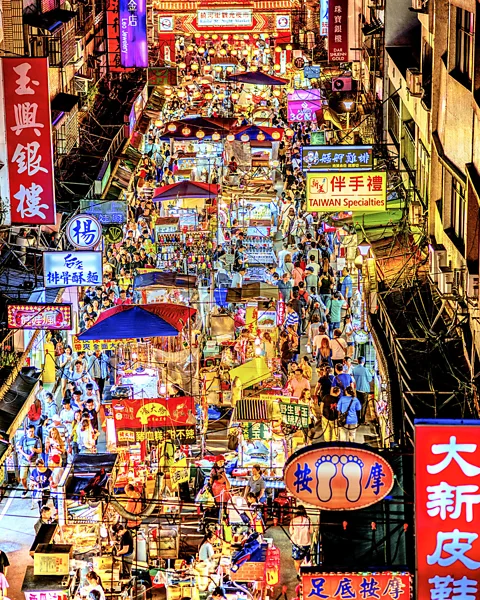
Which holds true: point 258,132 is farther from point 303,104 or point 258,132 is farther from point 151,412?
point 151,412

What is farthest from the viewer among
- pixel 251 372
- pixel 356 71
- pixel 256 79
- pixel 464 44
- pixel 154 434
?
pixel 356 71

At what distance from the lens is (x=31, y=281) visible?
2470cm

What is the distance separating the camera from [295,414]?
1970 centimetres

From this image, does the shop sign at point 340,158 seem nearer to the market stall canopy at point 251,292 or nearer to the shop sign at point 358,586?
the market stall canopy at point 251,292

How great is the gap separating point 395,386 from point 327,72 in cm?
4269

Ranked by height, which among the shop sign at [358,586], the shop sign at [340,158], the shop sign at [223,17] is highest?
the shop sign at [223,17]

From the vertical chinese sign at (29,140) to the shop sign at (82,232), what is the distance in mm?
1479

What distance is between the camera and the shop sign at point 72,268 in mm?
22578

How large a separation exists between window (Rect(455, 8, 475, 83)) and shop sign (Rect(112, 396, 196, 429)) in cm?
640

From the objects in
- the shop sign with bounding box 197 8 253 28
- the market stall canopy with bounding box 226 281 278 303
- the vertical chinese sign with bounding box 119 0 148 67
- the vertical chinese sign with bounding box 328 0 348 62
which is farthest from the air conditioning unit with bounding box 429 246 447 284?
the shop sign with bounding box 197 8 253 28

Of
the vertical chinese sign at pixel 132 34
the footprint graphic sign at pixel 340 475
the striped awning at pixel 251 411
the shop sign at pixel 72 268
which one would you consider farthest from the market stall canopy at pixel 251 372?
the vertical chinese sign at pixel 132 34

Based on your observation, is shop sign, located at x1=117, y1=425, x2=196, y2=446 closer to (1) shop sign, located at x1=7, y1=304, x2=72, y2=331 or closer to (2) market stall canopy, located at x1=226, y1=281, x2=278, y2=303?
(1) shop sign, located at x1=7, y1=304, x2=72, y2=331

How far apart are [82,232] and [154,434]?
6.44 m

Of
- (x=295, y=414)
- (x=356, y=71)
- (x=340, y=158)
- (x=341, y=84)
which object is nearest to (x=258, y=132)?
(x=341, y=84)
